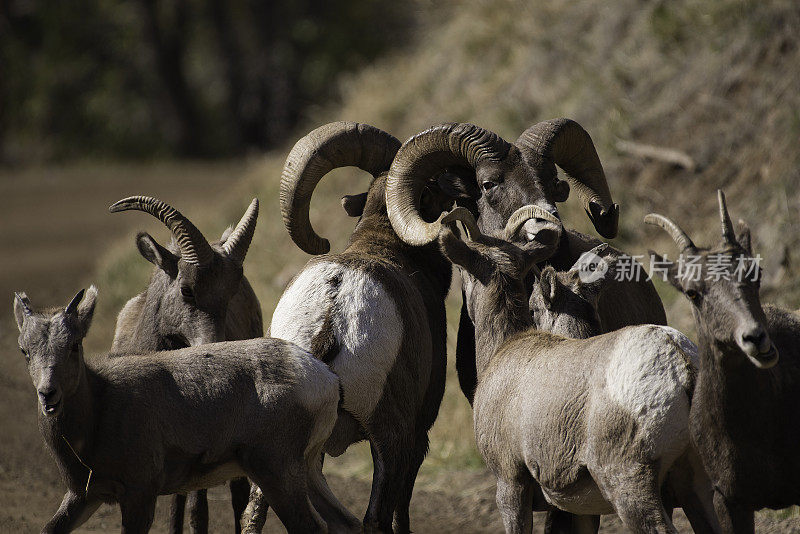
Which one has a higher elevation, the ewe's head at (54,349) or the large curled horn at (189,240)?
the large curled horn at (189,240)

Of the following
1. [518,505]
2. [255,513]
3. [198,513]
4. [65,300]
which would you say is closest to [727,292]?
[518,505]

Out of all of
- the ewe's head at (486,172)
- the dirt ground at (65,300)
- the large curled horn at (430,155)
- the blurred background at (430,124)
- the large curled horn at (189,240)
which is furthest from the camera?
the blurred background at (430,124)

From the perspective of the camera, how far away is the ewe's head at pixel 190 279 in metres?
8.52

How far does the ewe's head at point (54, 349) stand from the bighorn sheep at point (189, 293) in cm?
136

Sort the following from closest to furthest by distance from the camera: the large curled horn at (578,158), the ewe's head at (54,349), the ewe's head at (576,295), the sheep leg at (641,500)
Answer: the sheep leg at (641,500), the ewe's head at (54,349), the ewe's head at (576,295), the large curled horn at (578,158)

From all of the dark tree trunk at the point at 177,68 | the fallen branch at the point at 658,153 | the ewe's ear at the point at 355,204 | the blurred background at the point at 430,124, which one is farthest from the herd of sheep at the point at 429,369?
the dark tree trunk at the point at 177,68

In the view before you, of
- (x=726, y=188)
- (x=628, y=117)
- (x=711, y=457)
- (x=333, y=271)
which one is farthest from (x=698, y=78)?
(x=711, y=457)

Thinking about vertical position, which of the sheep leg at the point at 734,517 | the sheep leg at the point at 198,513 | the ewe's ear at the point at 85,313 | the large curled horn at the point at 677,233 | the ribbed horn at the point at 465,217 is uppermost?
the ribbed horn at the point at 465,217

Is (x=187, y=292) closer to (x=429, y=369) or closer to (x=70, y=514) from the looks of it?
(x=429, y=369)

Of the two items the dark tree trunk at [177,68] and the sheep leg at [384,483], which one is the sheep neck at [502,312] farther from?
the dark tree trunk at [177,68]

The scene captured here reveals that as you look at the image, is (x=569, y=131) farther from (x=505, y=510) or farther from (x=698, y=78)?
(x=698, y=78)

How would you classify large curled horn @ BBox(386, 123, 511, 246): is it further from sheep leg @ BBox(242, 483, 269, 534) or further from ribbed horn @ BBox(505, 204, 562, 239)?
sheep leg @ BBox(242, 483, 269, 534)

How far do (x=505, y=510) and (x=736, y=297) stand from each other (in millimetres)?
2029

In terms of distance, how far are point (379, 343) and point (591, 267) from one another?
152cm
